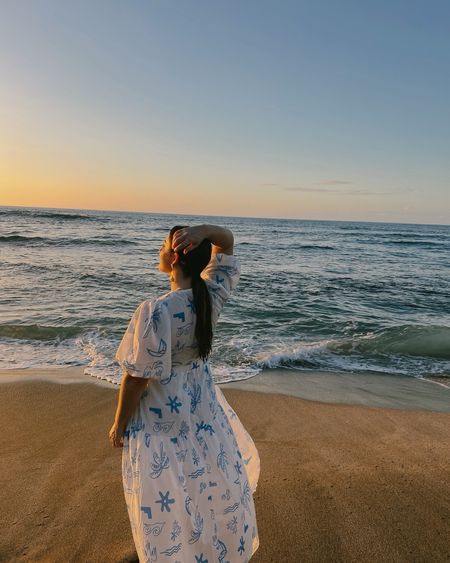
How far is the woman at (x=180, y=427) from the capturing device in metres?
1.88

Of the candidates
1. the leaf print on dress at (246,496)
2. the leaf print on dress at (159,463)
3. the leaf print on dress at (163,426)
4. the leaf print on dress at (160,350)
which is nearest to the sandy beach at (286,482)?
the leaf print on dress at (246,496)

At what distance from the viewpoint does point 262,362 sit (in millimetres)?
6797

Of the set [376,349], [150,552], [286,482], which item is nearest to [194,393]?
[150,552]

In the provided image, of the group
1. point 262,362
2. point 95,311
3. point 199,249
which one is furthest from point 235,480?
point 95,311

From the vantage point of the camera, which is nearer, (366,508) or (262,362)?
(366,508)

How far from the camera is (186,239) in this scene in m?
1.93

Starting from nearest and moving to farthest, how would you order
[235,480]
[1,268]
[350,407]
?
[235,480] → [350,407] → [1,268]

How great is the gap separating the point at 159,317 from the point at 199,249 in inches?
14.7

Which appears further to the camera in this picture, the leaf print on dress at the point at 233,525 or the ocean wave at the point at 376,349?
the ocean wave at the point at 376,349

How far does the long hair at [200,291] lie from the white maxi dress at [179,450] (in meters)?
0.03

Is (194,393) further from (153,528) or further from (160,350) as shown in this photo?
(153,528)

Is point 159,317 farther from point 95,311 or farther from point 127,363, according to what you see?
point 95,311

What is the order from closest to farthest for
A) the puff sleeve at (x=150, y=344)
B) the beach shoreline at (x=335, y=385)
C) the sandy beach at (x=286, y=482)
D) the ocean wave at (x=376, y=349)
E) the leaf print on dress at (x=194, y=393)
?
the puff sleeve at (x=150, y=344) → the leaf print on dress at (x=194, y=393) → the sandy beach at (x=286, y=482) → the beach shoreline at (x=335, y=385) → the ocean wave at (x=376, y=349)

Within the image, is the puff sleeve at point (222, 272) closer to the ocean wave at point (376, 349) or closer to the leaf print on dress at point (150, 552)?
the leaf print on dress at point (150, 552)
